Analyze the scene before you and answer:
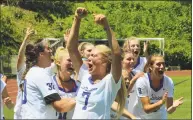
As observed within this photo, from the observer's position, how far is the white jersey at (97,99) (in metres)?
5.07

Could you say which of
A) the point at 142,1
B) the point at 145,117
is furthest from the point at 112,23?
the point at 145,117

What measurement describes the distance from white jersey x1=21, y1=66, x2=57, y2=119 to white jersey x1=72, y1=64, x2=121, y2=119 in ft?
1.24

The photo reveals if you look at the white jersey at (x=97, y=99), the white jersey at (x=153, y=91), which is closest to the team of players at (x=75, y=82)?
the white jersey at (x=97, y=99)

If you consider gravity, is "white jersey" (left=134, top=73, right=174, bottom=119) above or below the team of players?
below

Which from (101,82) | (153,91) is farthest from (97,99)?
(153,91)

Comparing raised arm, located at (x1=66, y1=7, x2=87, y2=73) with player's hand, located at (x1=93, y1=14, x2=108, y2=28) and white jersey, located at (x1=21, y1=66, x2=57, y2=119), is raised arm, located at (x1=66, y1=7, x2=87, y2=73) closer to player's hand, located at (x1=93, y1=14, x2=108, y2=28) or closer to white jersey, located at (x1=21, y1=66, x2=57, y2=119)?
white jersey, located at (x1=21, y1=66, x2=57, y2=119)

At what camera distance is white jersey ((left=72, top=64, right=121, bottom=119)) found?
5070 millimetres

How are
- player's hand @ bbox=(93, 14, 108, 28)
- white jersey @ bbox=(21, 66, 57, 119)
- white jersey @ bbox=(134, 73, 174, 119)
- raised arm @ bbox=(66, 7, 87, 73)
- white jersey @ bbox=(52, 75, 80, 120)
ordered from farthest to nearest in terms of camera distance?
white jersey @ bbox=(134, 73, 174, 119) < white jersey @ bbox=(52, 75, 80, 120) < raised arm @ bbox=(66, 7, 87, 73) < white jersey @ bbox=(21, 66, 57, 119) < player's hand @ bbox=(93, 14, 108, 28)

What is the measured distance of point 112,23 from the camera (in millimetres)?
40781

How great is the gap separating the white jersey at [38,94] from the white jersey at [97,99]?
14.9 inches

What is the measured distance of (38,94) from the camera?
5398 millimetres

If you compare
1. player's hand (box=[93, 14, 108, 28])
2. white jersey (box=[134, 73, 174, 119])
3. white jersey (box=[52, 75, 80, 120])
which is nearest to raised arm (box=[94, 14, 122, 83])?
player's hand (box=[93, 14, 108, 28])

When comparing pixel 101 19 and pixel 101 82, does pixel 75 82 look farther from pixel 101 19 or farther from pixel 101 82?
pixel 101 19

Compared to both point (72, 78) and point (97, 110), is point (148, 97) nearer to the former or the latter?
point (72, 78)
